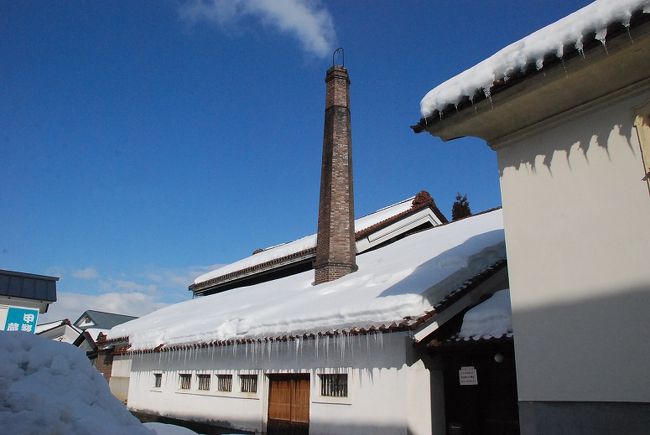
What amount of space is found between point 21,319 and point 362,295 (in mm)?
6669

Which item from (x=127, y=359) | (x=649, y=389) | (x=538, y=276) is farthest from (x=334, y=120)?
(x=649, y=389)

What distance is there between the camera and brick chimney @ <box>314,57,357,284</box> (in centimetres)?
1539

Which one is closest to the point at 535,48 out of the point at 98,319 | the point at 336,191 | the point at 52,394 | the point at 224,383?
the point at 52,394

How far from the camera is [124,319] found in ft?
133

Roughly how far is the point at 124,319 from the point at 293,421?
1326 inches

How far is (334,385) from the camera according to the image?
985cm

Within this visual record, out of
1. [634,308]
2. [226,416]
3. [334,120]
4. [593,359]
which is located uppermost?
[334,120]

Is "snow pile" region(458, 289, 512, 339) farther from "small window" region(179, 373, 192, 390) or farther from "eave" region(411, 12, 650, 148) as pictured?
"small window" region(179, 373, 192, 390)

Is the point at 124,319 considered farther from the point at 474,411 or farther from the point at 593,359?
the point at 593,359

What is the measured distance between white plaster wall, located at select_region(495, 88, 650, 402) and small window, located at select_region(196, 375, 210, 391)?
959 centimetres

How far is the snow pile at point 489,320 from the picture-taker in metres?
7.82

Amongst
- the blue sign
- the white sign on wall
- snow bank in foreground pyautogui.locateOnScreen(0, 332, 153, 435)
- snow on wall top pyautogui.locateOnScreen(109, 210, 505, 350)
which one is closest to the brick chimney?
snow on wall top pyautogui.locateOnScreen(109, 210, 505, 350)

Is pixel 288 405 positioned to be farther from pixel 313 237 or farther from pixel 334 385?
pixel 313 237

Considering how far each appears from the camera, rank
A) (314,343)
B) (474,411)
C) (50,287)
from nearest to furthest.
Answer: (474,411) < (314,343) < (50,287)
